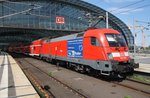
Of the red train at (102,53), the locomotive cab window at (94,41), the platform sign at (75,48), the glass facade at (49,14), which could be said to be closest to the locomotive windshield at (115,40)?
the red train at (102,53)

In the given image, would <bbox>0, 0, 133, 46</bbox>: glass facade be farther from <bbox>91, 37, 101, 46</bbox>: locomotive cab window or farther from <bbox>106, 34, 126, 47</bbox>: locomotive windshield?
<bbox>106, 34, 126, 47</bbox>: locomotive windshield

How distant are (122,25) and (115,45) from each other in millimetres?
67083

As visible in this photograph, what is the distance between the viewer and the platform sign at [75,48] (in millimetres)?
20133

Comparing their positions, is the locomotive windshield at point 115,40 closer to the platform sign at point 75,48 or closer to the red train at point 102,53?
the red train at point 102,53

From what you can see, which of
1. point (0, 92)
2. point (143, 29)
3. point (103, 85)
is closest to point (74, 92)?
point (103, 85)

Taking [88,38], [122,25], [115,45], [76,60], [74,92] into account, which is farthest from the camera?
[122,25]

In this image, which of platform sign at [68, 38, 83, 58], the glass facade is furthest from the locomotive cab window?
the glass facade

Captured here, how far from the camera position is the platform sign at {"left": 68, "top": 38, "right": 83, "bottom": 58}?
20.1 metres

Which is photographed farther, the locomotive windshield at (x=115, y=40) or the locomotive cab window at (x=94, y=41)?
the locomotive cab window at (x=94, y=41)

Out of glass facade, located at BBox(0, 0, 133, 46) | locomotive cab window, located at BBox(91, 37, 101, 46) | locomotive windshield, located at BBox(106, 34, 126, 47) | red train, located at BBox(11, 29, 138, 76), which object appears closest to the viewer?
red train, located at BBox(11, 29, 138, 76)

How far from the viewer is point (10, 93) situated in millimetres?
12180

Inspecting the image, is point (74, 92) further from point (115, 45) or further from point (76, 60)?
point (76, 60)

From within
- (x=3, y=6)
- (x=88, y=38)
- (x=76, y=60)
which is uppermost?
(x=3, y=6)

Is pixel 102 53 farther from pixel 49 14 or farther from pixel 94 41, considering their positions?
pixel 49 14
